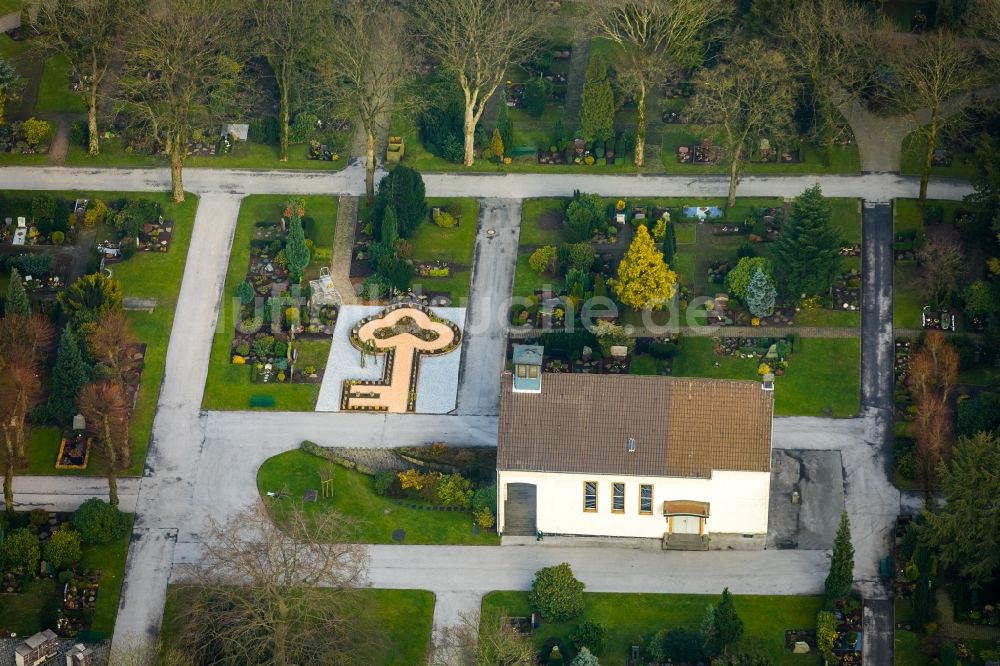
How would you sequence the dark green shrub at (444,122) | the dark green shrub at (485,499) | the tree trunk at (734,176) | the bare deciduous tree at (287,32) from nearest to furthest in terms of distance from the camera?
1. the dark green shrub at (485,499)
2. the tree trunk at (734,176)
3. the bare deciduous tree at (287,32)
4. the dark green shrub at (444,122)

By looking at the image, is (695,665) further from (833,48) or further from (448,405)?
(833,48)

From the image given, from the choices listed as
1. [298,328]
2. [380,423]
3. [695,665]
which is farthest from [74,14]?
[695,665]

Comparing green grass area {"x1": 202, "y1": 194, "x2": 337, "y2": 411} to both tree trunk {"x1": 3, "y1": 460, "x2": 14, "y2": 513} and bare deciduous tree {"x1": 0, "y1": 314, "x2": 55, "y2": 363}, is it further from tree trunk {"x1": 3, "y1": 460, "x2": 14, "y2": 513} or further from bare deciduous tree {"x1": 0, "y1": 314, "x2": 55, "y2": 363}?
tree trunk {"x1": 3, "y1": 460, "x2": 14, "y2": 513}

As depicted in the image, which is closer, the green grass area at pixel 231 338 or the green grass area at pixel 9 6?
the green grass area at pixel 231 338

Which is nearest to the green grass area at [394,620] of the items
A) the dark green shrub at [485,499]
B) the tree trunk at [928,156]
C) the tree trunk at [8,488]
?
the dark green shrub at [485,499]

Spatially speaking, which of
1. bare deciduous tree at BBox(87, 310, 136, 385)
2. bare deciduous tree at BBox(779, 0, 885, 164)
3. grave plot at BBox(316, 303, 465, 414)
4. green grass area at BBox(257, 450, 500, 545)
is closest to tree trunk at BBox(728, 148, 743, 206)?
bare deciduous tree at BBox(779, 0, 885, 164)

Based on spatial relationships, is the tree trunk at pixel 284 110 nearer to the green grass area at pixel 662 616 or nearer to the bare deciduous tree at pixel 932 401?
the green grass area at pixel 662 616

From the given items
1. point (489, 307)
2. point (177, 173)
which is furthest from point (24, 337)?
point (489, 307)
